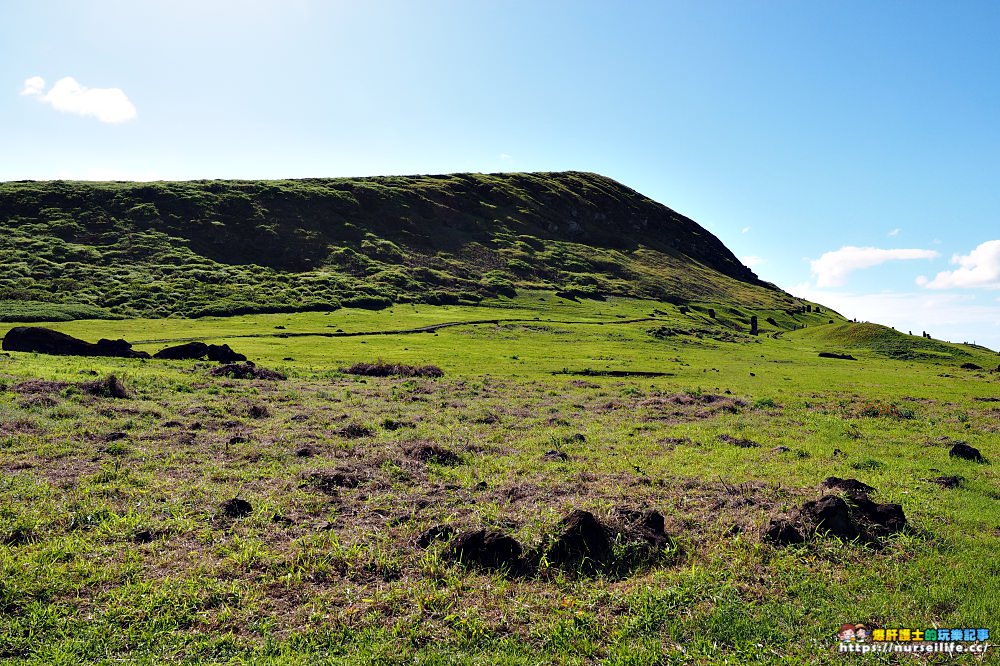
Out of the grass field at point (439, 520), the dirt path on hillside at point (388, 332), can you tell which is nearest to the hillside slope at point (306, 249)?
the dirt path on hillside at point (388, 332)

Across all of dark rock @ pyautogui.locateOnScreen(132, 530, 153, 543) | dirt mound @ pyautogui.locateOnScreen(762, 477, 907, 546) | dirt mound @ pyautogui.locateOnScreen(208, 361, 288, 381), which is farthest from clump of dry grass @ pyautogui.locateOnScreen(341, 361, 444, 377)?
dirt mound @ pyautogui.locateOnScreen(762, 477, 907, 546)

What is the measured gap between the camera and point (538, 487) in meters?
15.5

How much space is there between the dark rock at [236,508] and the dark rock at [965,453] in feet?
72.0

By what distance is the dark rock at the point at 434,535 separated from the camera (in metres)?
11.6

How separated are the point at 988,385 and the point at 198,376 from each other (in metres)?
60.8

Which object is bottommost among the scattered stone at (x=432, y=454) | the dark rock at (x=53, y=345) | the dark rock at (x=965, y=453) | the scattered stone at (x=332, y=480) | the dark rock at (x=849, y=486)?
the dark rock at (x=53, y=345)

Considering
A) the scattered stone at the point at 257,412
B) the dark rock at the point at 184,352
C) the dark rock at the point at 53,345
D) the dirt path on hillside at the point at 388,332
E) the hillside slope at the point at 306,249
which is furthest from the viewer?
the hillside slope at the point at 306,249

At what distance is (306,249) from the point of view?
128875mm

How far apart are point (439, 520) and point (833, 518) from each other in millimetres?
8265

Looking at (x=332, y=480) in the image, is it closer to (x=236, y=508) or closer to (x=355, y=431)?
(x=236, y=508)

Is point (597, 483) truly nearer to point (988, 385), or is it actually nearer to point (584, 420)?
point (584, 420)

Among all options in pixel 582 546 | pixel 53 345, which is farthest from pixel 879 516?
pixel 53 345

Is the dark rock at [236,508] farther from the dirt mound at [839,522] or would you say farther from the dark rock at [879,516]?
the dark rock at [879,516]

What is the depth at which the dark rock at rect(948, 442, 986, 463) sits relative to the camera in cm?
1939
